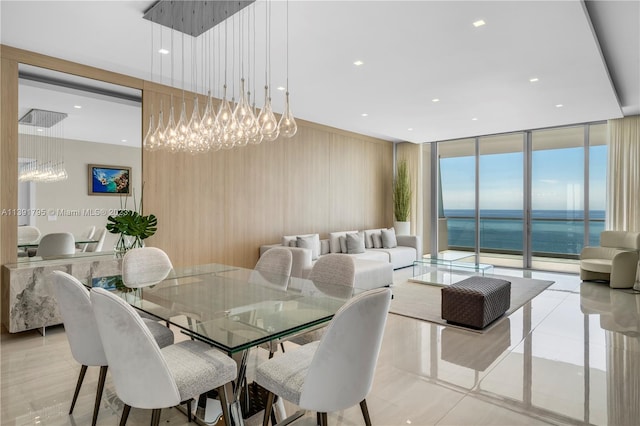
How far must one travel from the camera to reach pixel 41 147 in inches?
151

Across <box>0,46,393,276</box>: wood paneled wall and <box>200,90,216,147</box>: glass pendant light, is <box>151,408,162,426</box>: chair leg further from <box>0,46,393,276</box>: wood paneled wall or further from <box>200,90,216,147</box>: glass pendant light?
<box>0,46,393,276</box>: wood paneled wall

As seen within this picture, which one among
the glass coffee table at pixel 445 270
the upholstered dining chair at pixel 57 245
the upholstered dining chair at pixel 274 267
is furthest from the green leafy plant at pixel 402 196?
the upholstered dining chair at pixel 57 245

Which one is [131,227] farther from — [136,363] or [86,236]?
[136,363]

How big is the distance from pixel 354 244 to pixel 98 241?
3.95m

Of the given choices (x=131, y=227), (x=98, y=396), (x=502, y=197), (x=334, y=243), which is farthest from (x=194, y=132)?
(x=502, y=197)

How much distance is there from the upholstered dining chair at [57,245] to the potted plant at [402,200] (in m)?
6.15

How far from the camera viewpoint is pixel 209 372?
1764mm

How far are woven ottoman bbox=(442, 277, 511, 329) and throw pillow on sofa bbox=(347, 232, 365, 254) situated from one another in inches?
102

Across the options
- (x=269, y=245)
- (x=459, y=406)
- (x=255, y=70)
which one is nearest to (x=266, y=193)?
(x=269, y=245)

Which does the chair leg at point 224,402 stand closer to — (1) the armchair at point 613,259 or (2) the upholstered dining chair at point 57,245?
(2) the upholstered dining chair at point 57,245

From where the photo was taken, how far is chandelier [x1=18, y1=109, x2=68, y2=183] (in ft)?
12.1

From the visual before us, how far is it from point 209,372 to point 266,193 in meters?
4.42

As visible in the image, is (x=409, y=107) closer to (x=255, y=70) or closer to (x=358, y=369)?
(x=255, y=70)

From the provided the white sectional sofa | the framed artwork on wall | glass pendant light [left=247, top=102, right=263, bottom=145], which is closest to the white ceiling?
the framed artwork on wall
